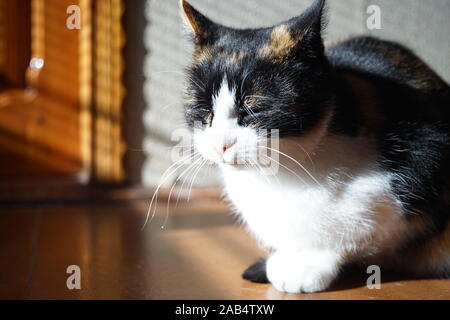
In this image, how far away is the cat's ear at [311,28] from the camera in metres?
0.85

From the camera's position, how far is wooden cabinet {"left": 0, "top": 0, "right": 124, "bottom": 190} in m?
1.66

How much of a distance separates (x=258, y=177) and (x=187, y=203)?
0.71 m

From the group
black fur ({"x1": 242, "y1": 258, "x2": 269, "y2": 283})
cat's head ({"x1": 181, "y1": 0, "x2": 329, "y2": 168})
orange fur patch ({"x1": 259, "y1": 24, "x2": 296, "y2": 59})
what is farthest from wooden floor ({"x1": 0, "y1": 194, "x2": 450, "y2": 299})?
orange fur patch ({"x1": 259, "y1": 24, "x2": 296, "y2": 59})

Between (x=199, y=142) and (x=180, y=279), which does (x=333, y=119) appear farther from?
(x=180, y=279)

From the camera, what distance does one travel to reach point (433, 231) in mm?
1007

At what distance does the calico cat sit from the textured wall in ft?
0.35

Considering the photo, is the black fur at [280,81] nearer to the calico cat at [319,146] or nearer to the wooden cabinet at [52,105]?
the calico cat at [319,146]

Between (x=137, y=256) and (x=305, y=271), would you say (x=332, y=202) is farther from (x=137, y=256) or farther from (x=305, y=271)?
(x=137, y=256)

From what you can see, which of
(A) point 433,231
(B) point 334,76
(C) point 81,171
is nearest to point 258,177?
(B) point 334,76

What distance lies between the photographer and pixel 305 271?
969 mm

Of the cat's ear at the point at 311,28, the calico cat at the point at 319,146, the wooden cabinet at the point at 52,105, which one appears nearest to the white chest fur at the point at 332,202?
the calico cat at the point at 319,146

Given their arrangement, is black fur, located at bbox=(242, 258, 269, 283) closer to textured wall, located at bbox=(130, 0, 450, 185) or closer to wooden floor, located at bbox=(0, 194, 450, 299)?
wooden floor, located at bbox=(0, 194, 450, 299)

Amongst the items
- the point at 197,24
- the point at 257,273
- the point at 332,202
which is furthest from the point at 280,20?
the point at 257,273

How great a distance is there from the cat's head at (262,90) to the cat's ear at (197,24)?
0.16 feet
